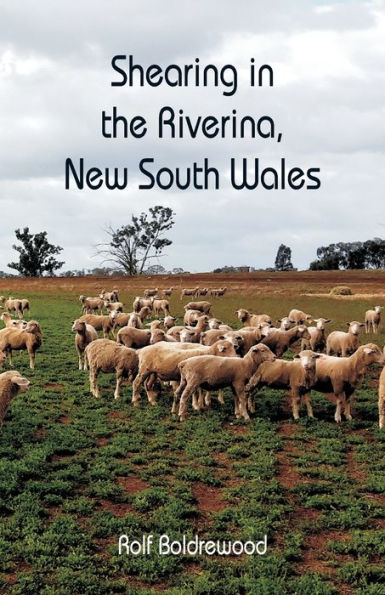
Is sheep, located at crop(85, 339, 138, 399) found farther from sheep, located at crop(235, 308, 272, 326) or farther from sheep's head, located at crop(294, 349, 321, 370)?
sheep, located at crop(235, 308, 272, 326)

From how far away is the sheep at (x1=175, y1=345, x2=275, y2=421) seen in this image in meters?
14.5

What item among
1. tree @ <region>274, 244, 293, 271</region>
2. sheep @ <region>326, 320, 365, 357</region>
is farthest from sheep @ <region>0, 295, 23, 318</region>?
tree @ <region>274, 244, 293, 271</region>

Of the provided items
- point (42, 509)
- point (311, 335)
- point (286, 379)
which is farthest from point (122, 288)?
point (42, 509)

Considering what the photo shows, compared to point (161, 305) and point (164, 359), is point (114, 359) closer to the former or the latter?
point (164, 359)

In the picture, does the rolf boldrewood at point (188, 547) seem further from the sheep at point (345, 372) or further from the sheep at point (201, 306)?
the sheep at point (201, 306)

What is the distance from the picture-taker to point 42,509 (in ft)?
32.0

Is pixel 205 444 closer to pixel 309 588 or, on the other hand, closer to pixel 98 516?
pixel 98 516

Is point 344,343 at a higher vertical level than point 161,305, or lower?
lower

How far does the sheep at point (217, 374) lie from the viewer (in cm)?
1450

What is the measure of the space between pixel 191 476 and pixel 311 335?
11796 millimetres

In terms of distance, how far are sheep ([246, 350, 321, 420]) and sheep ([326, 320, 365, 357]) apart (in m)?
5.79

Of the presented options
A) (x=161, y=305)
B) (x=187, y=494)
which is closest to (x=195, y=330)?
(x=187, y=494)

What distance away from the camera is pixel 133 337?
63.7 ft

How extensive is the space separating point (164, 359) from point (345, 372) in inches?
174
